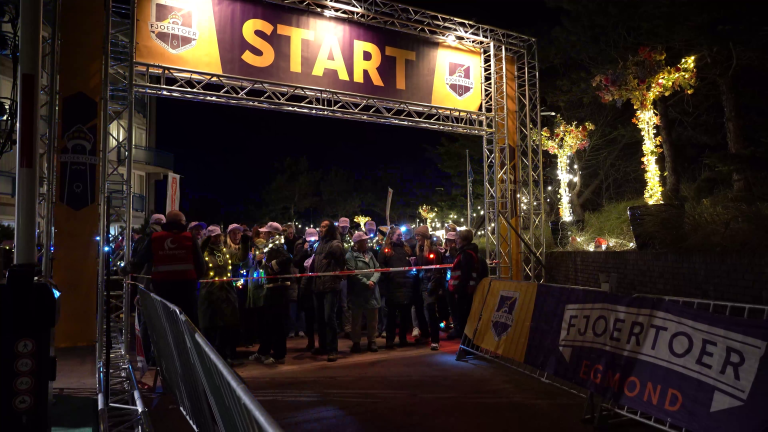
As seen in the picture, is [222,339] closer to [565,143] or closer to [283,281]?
[283,281]

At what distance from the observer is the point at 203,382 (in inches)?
113

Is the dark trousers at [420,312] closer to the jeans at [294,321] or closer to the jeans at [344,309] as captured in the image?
the jeans at [344,309]

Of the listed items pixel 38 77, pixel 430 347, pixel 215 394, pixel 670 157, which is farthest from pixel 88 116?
pixel 670 157

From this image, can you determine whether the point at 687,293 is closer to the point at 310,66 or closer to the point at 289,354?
the point at 289,354

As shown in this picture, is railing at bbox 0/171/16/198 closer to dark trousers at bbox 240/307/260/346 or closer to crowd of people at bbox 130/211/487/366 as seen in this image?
crowd of people at bbox 130/211/487/366

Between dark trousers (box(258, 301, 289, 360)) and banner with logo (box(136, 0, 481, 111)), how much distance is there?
4717mm

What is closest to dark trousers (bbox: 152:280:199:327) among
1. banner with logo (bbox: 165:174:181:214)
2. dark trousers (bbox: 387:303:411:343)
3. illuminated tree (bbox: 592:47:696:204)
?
dark trousers (bbox: 387:303:411:343)

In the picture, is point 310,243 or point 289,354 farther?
point 310,243

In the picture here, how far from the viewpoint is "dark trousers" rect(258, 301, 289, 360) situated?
8141 millimetres

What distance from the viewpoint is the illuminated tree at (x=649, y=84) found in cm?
1304

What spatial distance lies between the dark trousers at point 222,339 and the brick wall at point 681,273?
7458mm

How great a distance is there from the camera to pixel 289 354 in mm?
8867

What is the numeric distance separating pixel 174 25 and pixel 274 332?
19.0 ft

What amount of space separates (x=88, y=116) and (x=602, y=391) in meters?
8.61
